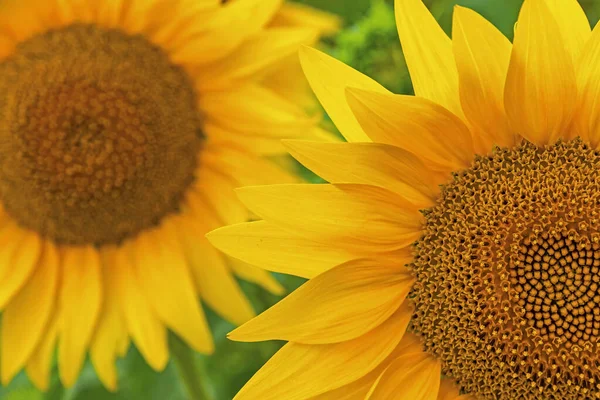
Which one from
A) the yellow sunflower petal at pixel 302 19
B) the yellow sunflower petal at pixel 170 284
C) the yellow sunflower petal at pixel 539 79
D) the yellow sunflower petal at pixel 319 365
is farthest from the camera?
the yellow sunflower petal at pixel 302 19

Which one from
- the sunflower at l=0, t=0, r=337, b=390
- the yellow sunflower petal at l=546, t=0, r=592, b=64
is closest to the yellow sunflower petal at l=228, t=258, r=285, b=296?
the sunflower at l=0, t=0, r=337, b=390

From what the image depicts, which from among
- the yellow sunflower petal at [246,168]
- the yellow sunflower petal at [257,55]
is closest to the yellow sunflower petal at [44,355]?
the yellow sunflower petal at [246,168]

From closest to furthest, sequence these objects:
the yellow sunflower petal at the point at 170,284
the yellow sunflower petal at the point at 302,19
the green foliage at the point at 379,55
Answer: the green foliage at the point at 379,55 → the yellow sunflower petal at the point at 170,284 → the yellow sunflower petal at the point at 302,19

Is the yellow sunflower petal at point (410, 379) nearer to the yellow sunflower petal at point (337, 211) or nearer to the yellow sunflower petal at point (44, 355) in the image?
the yellow sunflower petal at point (337, 211)

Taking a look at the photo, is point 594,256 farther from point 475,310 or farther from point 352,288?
point 352,288

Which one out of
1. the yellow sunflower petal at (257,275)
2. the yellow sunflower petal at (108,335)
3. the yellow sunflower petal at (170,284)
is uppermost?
the yellow sunflower petal at (257,275)

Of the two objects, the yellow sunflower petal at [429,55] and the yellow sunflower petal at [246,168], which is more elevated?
the yellow sunflower petal at [429,55]

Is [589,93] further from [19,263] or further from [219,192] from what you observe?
[19,263]

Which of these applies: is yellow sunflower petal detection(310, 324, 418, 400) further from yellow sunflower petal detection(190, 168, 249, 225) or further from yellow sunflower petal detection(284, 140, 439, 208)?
yellow sunflower petal detection(190, 168, 249, 225)
